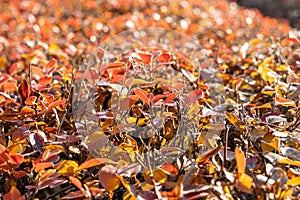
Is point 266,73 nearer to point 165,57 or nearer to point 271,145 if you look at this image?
point 165,57

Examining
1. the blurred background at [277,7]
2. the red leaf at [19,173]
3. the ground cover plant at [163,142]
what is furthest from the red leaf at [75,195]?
the blurred background at [277,7]

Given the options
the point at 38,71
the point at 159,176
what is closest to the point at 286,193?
the point at 159,176

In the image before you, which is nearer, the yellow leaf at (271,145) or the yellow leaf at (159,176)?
the yellow leaf at (159,176)

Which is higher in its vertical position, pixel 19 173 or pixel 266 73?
pixel 266 73

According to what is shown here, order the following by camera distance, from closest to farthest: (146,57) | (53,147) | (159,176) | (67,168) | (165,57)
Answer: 1. (159,176)
2. (67,168)
3. (53,147)
4. (146,57)
5. (165,57)

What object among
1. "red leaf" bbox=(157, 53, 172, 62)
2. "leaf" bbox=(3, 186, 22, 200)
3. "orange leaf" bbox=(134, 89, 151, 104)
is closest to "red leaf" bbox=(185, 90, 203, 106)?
"orange leaf" bbox=(134, 89, 151, 104)

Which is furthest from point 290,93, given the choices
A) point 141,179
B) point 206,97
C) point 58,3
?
point 58,3

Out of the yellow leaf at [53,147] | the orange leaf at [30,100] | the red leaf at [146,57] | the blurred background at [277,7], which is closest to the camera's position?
the yellow leaf at [53,147]

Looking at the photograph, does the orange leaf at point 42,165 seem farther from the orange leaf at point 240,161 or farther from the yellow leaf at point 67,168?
the orange leaf at point 240,161

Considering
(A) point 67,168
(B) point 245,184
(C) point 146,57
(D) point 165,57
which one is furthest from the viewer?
(D) point 165,57
